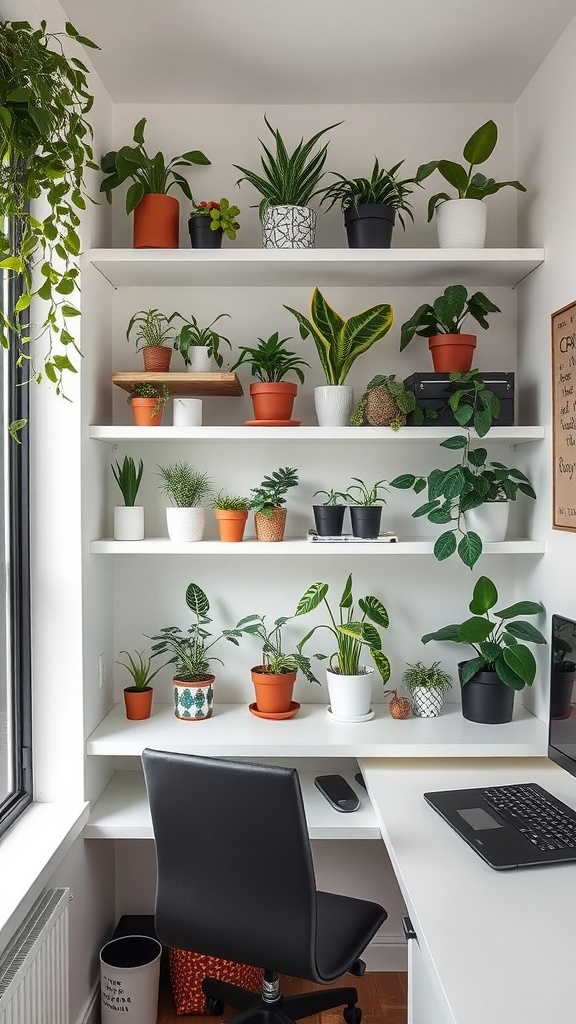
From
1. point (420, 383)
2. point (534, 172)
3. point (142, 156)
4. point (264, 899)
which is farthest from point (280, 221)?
point (264, 899)

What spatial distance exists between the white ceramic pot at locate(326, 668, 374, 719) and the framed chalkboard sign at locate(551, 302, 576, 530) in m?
0.71

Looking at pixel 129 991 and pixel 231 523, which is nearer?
pixel 129 991

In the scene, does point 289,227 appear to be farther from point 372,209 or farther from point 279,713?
point 279,713

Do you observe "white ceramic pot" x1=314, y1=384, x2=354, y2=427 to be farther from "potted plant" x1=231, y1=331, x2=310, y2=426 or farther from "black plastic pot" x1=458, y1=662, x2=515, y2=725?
"black plastic pot" x1=458, y1=662, x2=515, y2=725

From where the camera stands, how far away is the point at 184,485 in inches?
91.5

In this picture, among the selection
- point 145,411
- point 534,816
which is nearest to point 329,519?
point 145,411

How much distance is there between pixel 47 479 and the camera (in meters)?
2.07

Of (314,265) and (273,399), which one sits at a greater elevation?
(314,265)

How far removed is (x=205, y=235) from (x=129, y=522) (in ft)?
2.85

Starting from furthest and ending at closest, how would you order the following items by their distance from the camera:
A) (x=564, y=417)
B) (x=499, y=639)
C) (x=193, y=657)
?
1. (x=193, y=657)
2. (x=499, y=639)
3. (x=564, y=417)

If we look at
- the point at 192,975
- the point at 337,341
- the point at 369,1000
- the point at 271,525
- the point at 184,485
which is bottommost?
the point at 369,1000

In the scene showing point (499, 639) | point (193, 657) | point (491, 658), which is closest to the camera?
point (491, 658)

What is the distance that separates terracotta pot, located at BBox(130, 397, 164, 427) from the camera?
7.48ft

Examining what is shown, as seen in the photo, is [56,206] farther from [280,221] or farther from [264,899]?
[264,899]
